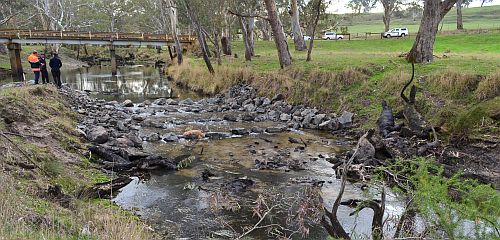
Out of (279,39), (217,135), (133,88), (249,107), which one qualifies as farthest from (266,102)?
(133,88)

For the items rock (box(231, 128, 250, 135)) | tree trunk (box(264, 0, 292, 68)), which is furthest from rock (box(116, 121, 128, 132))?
tree trunk (box(264, 0, 292, 68))

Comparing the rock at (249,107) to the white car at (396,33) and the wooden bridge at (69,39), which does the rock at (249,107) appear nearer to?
the wooden bridge at (69,39)

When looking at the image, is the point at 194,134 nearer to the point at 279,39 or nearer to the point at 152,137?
the point at 152,137

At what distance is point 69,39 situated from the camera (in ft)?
140

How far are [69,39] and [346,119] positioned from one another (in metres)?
36.0

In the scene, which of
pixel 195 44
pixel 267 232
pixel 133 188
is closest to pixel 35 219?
pixel 267 232

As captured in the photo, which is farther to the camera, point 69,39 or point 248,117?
point 69,39

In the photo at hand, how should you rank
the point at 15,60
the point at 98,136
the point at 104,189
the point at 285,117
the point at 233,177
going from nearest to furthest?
1. the point at 104,189
2. the point at 233,177
3. the point at 98,136
4. the point at 285,117
5. the point at 15,60

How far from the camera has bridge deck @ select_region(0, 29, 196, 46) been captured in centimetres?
3975

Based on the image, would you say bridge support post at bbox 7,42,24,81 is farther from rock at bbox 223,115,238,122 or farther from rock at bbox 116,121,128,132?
rock at bbox 223,115,238,122

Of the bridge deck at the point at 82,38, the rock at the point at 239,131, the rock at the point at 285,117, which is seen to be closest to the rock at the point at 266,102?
the rock at the point at 285,117

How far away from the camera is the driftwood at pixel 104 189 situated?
25.9 feet

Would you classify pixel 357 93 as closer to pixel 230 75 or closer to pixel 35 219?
pixel 230 75

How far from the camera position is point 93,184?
8.64m
